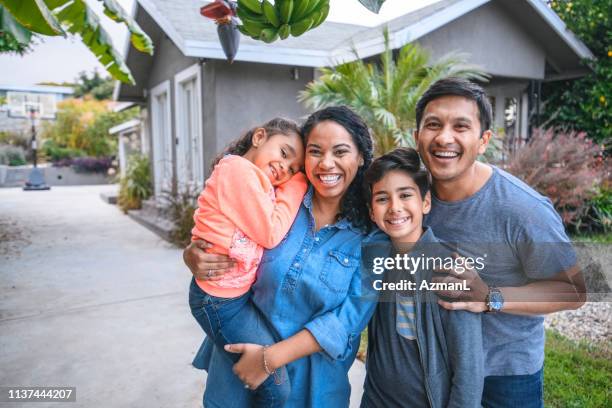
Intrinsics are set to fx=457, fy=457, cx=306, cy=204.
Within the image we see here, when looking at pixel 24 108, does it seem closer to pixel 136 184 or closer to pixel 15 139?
pixel 15 139

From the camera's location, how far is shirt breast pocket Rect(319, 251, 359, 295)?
152cm

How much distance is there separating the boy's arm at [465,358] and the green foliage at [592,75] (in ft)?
31.0

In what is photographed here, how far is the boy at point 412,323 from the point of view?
142cm

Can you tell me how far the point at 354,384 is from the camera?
3182 mm

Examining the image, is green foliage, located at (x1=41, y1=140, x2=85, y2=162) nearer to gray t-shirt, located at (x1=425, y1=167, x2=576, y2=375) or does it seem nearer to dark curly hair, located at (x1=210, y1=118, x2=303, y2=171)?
dark curly hair, located at (x1=210, y1=118, x2=303, y2=171)

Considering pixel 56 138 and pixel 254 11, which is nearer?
pixel 254 11

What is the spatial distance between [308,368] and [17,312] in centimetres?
424

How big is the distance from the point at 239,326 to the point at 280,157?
2.10 feet

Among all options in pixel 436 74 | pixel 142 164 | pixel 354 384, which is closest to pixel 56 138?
pixel 142 164

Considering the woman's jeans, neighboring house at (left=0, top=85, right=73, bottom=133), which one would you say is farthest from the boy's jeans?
neighboring house at (left=0, top=85, right=73, bottom=133)

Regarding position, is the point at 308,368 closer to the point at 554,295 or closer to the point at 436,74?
the point at 554,295

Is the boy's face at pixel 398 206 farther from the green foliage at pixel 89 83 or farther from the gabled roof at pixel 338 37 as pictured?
the green foliage at pixel 89 83

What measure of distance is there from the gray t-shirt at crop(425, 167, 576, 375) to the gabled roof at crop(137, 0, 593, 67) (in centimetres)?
557

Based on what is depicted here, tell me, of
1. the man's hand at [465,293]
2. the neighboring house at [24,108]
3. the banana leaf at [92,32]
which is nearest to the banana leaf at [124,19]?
the banana leaf at [92,32]
